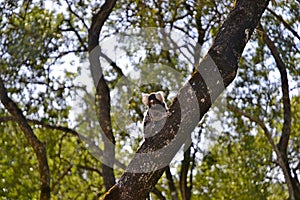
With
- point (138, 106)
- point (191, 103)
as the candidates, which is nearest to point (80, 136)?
point (138, 106)

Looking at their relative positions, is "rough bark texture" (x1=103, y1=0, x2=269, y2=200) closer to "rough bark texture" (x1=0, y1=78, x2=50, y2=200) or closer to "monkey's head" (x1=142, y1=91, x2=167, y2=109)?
"monkey's head" (x1=142, y1=91, x2=167, y2=109)

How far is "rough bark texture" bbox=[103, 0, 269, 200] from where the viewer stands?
228 inches

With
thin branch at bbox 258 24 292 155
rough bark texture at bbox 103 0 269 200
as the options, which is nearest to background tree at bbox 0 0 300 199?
thin branch at bbox 258 24 292 155

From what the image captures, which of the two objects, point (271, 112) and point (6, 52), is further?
point (271, 112)

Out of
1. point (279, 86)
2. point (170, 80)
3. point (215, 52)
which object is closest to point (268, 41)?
point (279, 86)

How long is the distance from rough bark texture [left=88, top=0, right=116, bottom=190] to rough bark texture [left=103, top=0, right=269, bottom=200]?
20.7ft

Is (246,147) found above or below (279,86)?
below

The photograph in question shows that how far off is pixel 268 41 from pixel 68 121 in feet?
17.9

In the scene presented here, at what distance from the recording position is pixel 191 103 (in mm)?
6016

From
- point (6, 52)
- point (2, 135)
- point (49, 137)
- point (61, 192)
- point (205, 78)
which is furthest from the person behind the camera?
point (61, 192)

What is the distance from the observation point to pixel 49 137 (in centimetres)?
1562

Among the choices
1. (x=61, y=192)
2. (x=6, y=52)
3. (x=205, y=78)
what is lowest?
(x=205, y=78)

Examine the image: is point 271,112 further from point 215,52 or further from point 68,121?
point 215,52

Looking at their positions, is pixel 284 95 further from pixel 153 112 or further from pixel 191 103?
pixel 191 103
